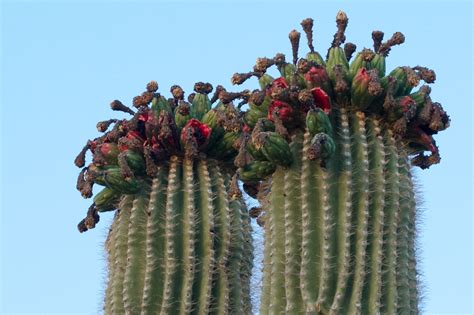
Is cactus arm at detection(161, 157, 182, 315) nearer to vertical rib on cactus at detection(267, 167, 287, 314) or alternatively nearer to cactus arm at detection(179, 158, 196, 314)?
cactus arm at detection(179, 158, 196, 314)

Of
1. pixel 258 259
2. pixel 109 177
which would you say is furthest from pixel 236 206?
pixel 109 177

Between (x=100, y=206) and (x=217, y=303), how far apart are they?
1540mm

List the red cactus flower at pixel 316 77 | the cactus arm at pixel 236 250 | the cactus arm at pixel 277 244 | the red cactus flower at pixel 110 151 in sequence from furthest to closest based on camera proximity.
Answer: the red cactus flower at pixel 110 151 → the cactus arm at pixel 236 250 → the red cactus flower at pixel 316 77 → the cactus arm at pixel 277 244

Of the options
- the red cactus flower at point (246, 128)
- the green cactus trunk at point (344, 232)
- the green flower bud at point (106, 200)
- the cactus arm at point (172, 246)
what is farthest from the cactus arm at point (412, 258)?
the green flower bud at point (106, 200)

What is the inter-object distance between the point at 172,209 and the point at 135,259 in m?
0.56

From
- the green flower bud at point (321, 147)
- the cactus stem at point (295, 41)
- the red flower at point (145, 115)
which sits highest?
the cactus stem at point (295, 41)

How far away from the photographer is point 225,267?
10734mm

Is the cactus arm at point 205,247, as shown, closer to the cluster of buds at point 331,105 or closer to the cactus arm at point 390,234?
the cluster of buds at point 331,105

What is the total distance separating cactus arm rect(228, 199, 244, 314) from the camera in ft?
35.4

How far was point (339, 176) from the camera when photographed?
9406 mm

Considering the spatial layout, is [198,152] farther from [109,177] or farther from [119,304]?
[119,304]

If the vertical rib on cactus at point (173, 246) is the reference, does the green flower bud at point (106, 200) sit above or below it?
above

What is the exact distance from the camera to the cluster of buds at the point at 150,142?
10.8m

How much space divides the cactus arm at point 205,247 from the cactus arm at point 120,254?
66 cm
